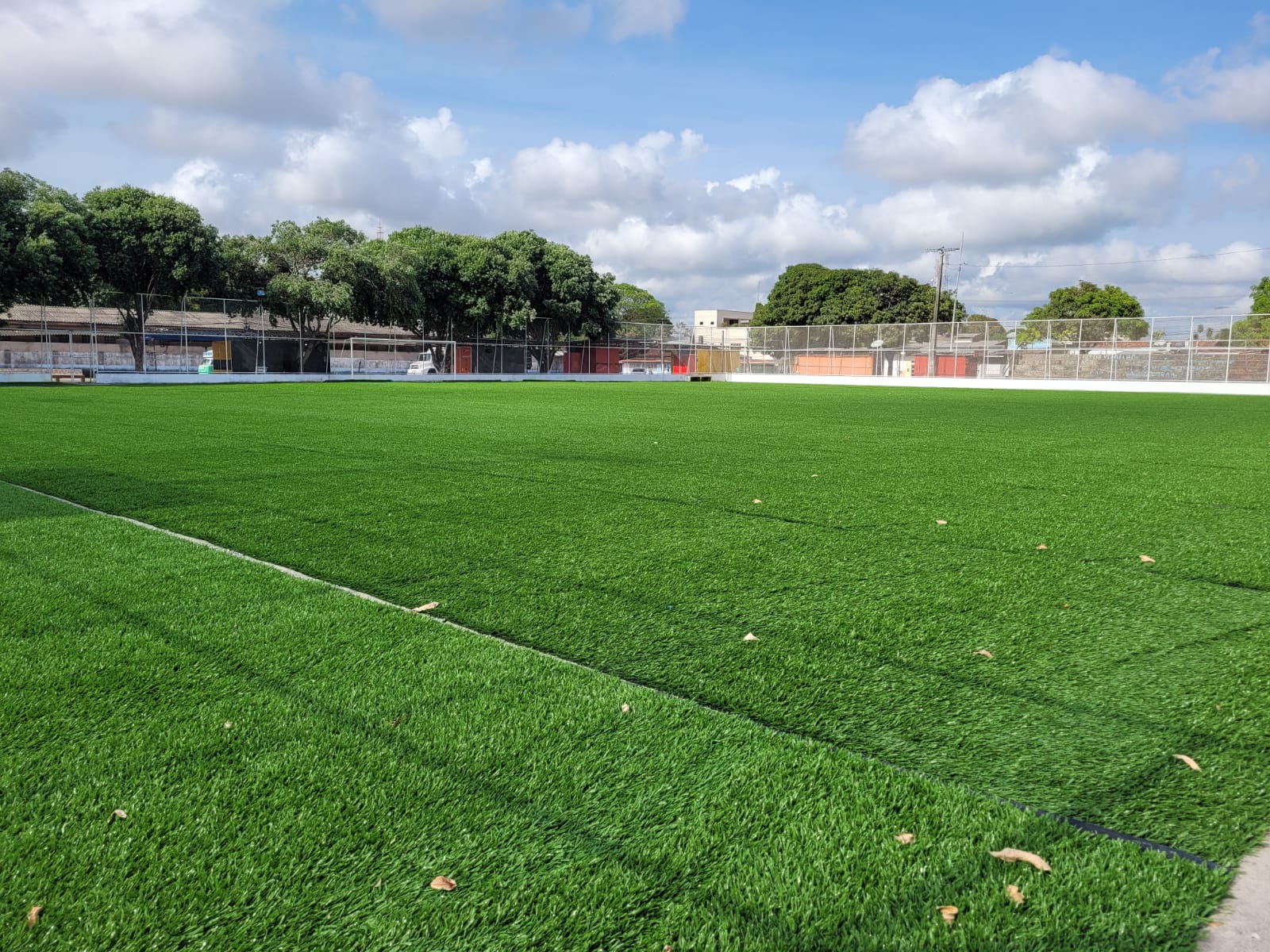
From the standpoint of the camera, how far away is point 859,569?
14.6 ft

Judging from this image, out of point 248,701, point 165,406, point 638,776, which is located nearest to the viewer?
point 638,776

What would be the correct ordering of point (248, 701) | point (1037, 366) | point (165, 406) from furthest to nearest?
point (1037, 366) < point (165, 406) < point (248, 701)

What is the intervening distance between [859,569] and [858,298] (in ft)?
247

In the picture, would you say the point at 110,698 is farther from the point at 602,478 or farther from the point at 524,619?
the point at 602,478

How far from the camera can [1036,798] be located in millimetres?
2195

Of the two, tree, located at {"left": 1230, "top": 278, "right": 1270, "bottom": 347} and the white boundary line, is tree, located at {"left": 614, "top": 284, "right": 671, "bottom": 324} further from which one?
the white boundary line

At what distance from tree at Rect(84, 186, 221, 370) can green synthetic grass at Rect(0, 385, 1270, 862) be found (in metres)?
28.7

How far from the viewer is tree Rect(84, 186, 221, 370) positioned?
35312 millimetres

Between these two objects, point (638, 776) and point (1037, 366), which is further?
point (1037, 366)

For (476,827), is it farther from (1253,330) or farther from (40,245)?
(1253,330)

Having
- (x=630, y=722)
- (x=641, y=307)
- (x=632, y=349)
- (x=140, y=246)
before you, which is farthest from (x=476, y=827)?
(x=641, y=307)

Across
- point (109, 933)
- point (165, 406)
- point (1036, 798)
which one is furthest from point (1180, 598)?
point (165, 406)

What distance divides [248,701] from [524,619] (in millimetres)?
1158

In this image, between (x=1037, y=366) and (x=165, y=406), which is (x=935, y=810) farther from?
(x=1037, y=366)
